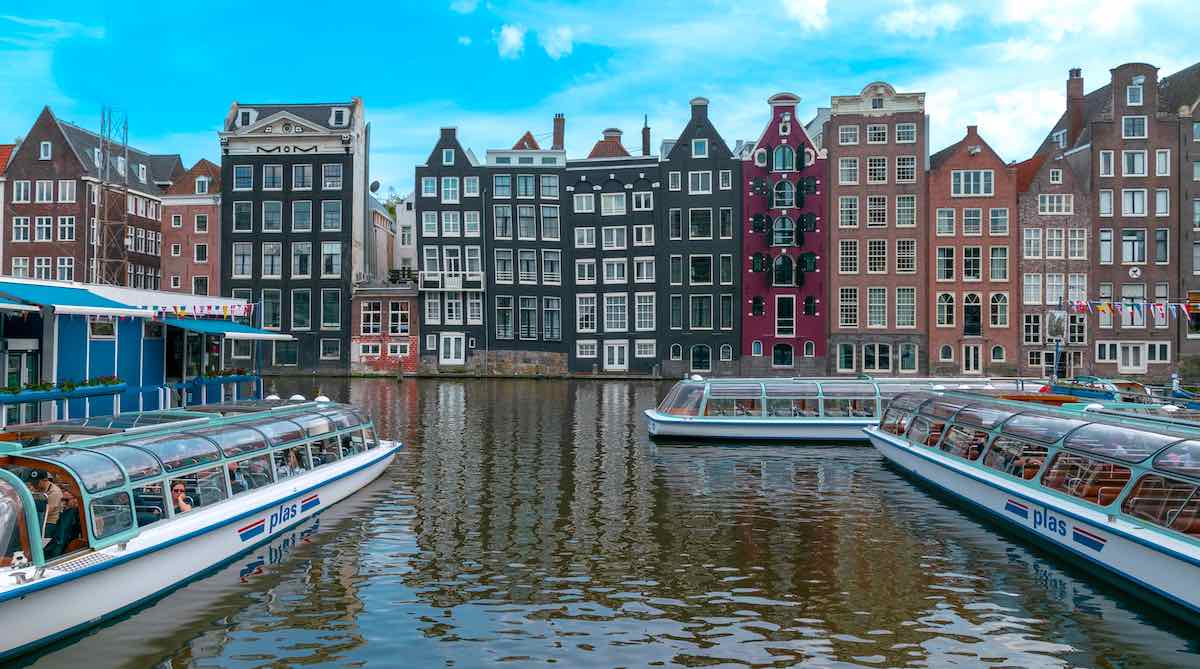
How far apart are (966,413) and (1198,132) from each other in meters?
58.7

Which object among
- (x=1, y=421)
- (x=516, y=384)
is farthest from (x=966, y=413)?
(x=516, y=384)

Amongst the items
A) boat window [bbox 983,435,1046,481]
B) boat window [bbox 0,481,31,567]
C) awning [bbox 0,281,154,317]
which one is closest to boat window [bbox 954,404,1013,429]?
boat window [bbox 983,435,1046,481]

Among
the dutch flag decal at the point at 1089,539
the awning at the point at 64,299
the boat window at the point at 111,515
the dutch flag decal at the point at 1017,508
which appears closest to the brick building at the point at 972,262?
the dutch flag decal at the point at 1017,508

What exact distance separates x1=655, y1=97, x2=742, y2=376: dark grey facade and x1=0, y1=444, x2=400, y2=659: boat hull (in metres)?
55.0

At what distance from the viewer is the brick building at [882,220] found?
228 ft

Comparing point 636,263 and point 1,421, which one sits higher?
point 636,263

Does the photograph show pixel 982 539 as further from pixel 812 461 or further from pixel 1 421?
pixel 1 421

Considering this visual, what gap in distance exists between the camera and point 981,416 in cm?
2256

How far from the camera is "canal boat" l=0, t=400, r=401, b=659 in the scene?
11.5 metres

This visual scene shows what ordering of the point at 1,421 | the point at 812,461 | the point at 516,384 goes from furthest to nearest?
the point at 516,384, the point at 812,461, the point at 1,421

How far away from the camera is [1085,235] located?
68562 mm

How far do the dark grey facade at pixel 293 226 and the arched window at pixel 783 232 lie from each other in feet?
116

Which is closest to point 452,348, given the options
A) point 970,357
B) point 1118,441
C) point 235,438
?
point 970,357

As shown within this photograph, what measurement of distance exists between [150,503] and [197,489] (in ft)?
4.27
